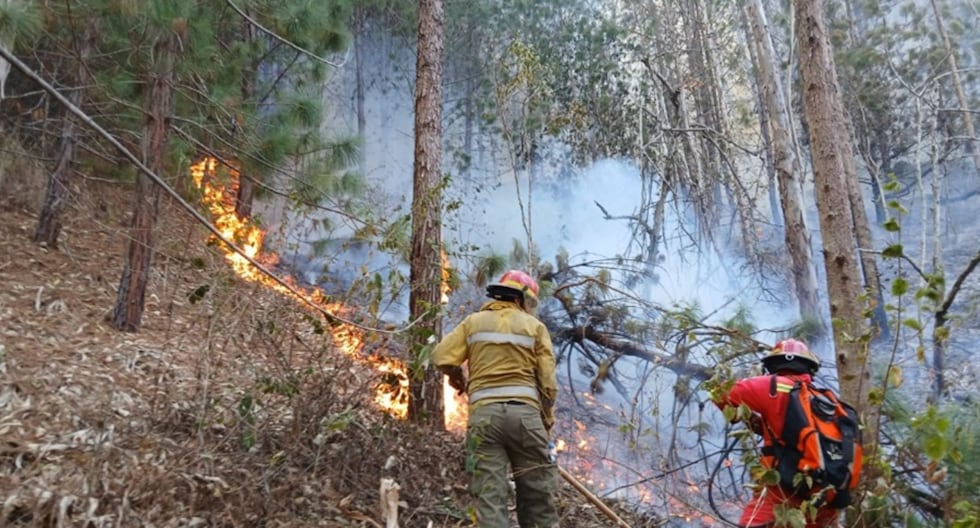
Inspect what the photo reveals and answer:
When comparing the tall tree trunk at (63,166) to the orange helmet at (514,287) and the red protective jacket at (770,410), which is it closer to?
the orange helmet at (514,287)

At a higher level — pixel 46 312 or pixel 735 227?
pixel 735 227

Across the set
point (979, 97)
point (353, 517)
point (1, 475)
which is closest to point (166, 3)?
point (1, 475)

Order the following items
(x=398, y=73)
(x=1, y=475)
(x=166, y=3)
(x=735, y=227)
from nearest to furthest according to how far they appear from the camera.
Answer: (x=1, y=475) < (x=166, y=3) < (x=735, y=227) < (x=398, y=73)

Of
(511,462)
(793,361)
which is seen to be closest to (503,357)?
(511,462)

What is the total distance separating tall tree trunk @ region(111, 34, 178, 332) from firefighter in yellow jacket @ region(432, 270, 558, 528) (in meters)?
3.90

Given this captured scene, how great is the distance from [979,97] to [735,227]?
233 inches

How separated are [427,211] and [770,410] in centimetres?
322

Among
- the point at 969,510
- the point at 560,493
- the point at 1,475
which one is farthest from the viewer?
the point at 560,493

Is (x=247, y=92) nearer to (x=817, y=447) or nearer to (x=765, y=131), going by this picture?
(x=817, y=447)

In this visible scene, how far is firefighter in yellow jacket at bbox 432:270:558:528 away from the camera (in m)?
4.22

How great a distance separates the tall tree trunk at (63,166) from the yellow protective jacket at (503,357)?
557cm

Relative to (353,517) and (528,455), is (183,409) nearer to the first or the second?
(353,517)

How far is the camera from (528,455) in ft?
14.2

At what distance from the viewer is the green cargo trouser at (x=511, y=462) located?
13.6 feet
